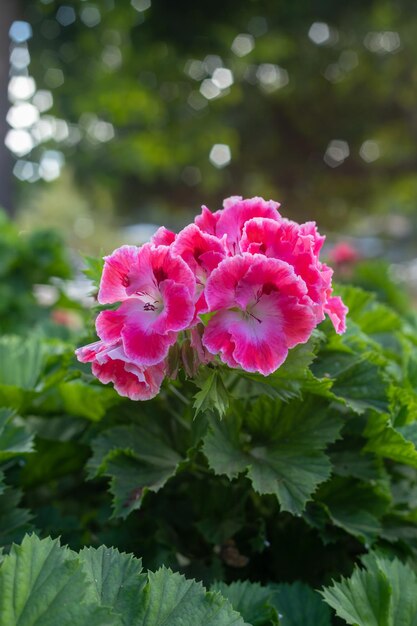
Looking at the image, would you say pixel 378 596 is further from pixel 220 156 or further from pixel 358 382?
pixel 220 156

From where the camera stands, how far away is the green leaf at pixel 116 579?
75 centimetres

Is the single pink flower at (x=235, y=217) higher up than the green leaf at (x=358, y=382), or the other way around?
the single pink flower at (x=235, y=217)

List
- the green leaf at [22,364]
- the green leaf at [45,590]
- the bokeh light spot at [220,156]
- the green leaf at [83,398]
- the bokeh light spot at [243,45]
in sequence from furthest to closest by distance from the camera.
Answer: the bokeh light spot at [220,156], the bokeh light spot at [243,45], the green leaf at [22,364], the green leaf at [83,398], the green leaf at [45,590]

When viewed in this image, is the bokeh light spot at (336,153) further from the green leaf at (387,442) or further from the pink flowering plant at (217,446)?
the green leaf at (387,442)

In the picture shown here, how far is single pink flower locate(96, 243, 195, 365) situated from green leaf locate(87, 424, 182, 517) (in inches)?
10.1

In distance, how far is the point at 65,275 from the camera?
2.85 meters

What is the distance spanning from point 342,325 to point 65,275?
2.08m

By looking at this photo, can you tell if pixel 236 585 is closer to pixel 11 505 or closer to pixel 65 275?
pixel 11 505

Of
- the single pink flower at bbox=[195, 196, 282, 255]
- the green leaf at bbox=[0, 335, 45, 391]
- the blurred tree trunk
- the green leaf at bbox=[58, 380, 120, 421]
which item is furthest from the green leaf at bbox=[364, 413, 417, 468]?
the blurred tree trunk

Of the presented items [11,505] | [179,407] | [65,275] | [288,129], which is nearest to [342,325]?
[179,407]

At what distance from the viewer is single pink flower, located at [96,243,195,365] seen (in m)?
0.81

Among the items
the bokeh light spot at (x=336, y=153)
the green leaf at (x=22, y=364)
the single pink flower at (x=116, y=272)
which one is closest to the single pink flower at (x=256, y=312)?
the single pink flower at (x=116, y=272)

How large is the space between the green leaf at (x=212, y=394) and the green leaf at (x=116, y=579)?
20cm

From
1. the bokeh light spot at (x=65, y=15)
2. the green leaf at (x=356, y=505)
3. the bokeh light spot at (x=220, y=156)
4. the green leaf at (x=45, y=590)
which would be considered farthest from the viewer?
the bokeh light spot at (x=220, y=156)
